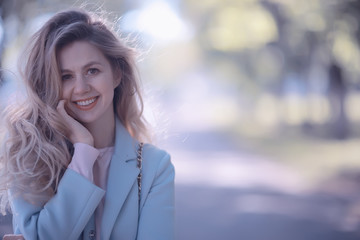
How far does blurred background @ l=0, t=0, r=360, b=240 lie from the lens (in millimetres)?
5871

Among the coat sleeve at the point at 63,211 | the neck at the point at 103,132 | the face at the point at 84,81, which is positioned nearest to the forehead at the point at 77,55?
the face at the point at 84,81

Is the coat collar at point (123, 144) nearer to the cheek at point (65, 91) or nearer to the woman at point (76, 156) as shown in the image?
the woman at point (76, 156)

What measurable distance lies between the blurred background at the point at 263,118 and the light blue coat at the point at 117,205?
605 millimetres

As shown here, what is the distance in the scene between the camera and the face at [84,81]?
223 centimetres

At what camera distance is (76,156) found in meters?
2.12

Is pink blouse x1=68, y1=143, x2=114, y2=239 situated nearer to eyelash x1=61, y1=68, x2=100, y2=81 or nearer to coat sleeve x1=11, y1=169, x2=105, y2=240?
coat sleeve x1=11, y1=169, x2=105, y2=240

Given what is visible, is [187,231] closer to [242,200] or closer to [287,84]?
[242,200]

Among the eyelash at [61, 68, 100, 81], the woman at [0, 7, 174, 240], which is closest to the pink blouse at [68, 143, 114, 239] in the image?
the woman at [0, 7, 174, 240]

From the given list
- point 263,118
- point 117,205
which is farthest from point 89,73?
point 263,118

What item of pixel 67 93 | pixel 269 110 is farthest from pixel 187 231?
pixel 269 110

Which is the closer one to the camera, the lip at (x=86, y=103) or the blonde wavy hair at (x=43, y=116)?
the blonde wavy hair at (x=43, y=116)

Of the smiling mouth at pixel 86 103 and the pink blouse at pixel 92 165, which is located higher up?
the smiling mouth at pixel 86 103

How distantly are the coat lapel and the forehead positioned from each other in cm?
45

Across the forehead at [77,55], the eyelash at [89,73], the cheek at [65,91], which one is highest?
the forehead at [77,55]
